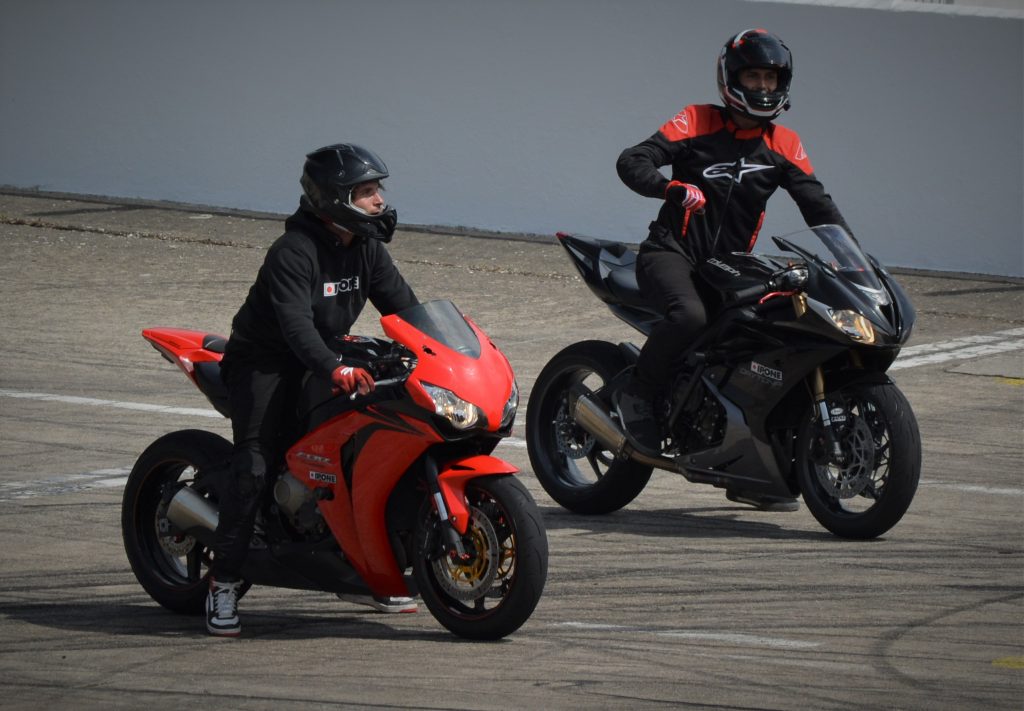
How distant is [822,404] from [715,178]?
3.94ft

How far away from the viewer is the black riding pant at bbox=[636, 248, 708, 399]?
8.45m

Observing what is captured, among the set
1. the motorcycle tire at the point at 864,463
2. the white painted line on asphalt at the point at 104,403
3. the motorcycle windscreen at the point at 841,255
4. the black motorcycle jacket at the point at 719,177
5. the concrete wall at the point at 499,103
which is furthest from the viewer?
the concrete wall at the point at 499,103

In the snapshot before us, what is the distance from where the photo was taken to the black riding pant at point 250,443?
6.62 m

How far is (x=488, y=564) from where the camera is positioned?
628 cm

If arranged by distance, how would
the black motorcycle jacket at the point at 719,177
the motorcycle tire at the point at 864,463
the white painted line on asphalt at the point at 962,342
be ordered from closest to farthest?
the motorcycle tire at the point at 864,463 < the black motorcycle jacket at the point at 719,177 < the white painted line on asphalt at the point at 962,342

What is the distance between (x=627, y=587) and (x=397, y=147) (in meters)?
11.9

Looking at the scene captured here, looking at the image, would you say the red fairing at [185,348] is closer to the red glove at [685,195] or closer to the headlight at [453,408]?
the headlight at [453,408]

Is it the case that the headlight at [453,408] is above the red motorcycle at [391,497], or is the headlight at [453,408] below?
above

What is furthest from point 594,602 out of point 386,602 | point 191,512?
point 191,512

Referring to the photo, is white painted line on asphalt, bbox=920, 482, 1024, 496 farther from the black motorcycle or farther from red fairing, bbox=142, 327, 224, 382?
red fairing, bbox=142, 327, 224, 382

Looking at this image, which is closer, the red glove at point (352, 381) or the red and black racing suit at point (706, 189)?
the red glove at point (352, 381)

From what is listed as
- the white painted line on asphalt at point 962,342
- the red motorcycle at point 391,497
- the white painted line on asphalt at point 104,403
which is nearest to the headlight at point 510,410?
the red motorcycle at point 391,497

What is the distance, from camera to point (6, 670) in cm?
602

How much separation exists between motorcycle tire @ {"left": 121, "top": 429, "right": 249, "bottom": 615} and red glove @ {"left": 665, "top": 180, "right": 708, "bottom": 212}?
2435 mm
